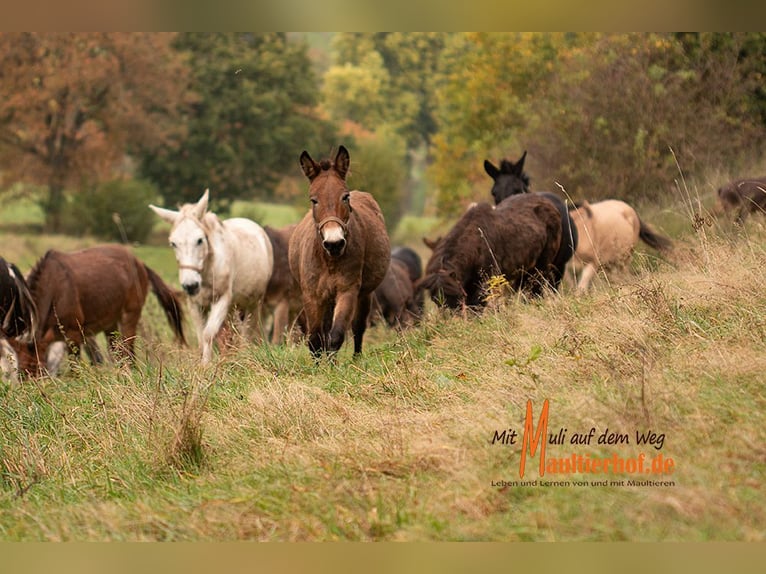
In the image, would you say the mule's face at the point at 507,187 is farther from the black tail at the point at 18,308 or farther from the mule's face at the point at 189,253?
the black tail at the point at 18,308

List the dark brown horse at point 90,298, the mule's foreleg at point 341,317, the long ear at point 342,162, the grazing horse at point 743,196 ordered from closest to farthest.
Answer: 1. the mule's foreleg at point 341,317
2. the long ear at point 342,162
3. the dark brown horse at point 90,298
4. the grazing horse at point 743,196

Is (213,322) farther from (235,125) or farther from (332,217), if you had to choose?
(235,125)

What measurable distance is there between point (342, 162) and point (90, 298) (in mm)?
4733

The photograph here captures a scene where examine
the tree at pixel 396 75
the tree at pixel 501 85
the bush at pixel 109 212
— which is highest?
the tree at pixel 396 75

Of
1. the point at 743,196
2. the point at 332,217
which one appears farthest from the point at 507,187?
the point at 332,217

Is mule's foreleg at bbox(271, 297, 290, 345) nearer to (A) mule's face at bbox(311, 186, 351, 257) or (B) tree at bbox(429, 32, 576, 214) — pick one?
(A) mule's face at bbox(311, 186, 351, 257)

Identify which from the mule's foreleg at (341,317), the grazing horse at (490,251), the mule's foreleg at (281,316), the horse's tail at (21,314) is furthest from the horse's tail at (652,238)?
the horse's tail at (21,314)

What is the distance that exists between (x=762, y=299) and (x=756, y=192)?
565 cm

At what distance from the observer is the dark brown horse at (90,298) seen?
1128 centimetres

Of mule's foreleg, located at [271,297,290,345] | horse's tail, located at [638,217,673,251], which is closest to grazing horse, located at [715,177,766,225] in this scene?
horse's tail, located at [638,217,673,251]

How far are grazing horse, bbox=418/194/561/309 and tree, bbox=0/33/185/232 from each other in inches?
1207

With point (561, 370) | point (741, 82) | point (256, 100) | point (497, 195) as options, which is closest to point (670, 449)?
point (561, 370)

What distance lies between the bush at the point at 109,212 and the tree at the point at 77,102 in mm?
820

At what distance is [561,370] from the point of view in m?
6.78
